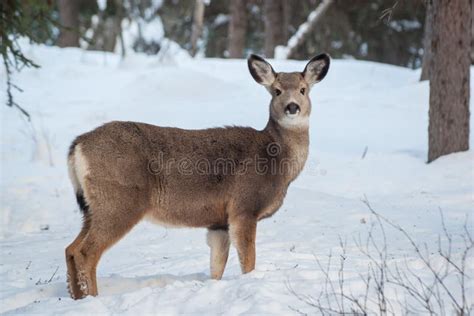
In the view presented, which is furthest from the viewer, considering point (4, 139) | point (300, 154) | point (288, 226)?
Result: point (4, 139)

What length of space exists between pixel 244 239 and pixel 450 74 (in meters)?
5.55

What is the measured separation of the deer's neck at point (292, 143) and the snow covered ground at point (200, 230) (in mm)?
920

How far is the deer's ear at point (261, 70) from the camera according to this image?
766 cm

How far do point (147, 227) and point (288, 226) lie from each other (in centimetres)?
191

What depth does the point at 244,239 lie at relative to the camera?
6.78 metres

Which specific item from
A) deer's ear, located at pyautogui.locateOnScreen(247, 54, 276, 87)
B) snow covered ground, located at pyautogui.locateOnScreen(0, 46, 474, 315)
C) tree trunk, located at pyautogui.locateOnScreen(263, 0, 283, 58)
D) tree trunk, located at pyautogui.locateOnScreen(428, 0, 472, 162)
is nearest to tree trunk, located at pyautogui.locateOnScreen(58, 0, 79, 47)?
snow covered ground, located at pyautogui.locateOnScreen(0, 46, 474, 315)

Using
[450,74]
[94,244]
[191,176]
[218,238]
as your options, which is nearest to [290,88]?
[191,176]

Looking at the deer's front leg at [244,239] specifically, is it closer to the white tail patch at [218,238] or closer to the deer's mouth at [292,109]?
the white tail patch at [218,238]

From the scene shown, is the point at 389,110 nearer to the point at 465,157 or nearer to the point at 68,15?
the point at 465,157

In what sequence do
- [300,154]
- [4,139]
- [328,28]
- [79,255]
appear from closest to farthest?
1. [79,255]
2. [300,154]
3. [4,139]
4. [328,28]

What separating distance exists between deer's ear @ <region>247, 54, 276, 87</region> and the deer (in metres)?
0.01

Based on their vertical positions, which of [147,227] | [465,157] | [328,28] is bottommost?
[147,227]

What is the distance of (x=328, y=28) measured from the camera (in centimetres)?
2684

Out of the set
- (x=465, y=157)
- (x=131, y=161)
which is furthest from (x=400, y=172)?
(x=131, y=161)
